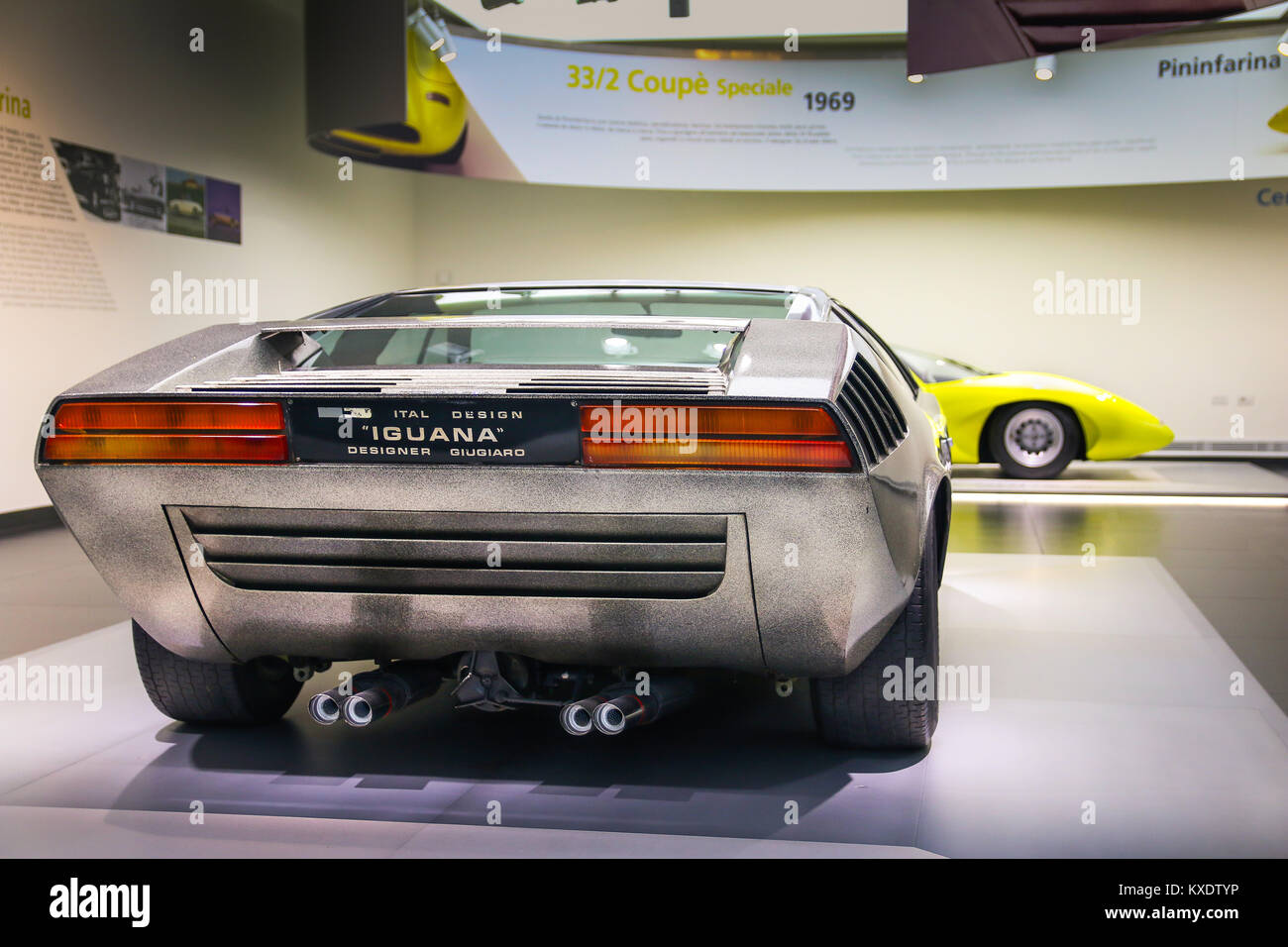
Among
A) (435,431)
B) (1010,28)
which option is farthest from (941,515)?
(1010,28)

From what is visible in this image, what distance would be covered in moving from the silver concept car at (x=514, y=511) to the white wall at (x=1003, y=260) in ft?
30.4

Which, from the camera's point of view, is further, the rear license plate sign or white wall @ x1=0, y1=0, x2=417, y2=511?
white wall @ x1=0, y1=0, x2=417, y2=511

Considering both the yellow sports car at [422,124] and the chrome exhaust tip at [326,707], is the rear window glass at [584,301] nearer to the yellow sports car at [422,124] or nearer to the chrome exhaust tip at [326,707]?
the chrome exhaust tip at [326,707]

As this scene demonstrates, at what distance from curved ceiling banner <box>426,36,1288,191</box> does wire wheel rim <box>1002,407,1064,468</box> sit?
2811 millimetres

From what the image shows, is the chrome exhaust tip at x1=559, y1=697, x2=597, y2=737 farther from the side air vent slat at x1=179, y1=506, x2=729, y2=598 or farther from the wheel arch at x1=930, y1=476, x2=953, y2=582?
the wheel arch at x1=930, y1=476, x2=953, y2=582

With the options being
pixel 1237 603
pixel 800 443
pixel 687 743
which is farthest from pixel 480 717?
pixel 1237 603

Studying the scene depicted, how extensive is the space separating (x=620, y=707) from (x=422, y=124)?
8.66 metres

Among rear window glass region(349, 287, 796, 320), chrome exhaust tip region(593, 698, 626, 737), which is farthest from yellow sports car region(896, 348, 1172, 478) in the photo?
chrome exhaust tip region(593, 698, 626, 737)

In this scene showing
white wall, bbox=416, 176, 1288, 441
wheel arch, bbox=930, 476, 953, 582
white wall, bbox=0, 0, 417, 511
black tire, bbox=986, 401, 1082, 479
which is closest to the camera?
wheel arch, bbox=930, 476, 953, 582

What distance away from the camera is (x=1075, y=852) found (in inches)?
77.6

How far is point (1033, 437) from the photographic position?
8391 mm

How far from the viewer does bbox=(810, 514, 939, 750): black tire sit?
7.75 ft
